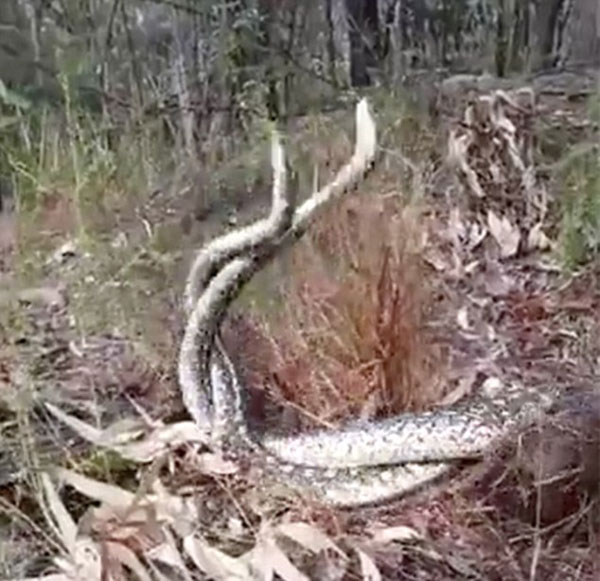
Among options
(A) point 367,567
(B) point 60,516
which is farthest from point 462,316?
(B) point 60,516

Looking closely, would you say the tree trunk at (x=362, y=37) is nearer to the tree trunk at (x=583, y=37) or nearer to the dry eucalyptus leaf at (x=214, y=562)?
the tree trunk at (x=583, y=37)

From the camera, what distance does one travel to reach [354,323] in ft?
2.37

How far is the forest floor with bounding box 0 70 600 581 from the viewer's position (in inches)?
28.2

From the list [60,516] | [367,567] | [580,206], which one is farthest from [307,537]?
[580,206]

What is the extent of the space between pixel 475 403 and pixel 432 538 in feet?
0.28

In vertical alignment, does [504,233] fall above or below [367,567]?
above

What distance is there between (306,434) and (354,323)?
0.07 metres

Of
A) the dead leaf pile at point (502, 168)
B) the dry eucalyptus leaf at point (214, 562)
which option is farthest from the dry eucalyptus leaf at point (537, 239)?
the dry eucalyptus leaf at point (214, 562)

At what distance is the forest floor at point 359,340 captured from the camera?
72 cm

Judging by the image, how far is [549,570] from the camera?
752 millimetres

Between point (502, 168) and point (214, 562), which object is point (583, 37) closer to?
point (502, 168)

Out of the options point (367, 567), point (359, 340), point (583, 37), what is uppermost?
point (583, 37)

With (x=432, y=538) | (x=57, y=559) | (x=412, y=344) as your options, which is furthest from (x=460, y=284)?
(x=57, y=559)

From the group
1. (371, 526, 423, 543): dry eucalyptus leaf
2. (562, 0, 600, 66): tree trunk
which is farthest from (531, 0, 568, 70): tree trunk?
(371, 526, 423, 543): dry eucalyptus leaf
